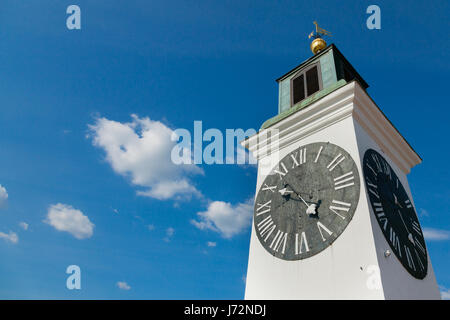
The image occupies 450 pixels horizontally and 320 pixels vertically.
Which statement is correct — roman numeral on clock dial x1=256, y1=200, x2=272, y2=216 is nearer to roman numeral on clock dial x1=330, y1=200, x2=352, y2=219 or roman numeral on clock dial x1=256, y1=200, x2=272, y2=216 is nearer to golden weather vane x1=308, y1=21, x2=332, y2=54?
roman numeral on clock dial x1=330, y1=200, x2=352, y2=219

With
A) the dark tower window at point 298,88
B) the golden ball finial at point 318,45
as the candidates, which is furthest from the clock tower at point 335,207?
the golden ball finial at point 318,45

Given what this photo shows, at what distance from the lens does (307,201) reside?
6281mm

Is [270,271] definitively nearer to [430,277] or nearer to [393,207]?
[393,207]

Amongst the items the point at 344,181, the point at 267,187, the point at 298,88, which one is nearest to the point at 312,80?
the point at 298,88

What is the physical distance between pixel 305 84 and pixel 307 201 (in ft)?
13.5

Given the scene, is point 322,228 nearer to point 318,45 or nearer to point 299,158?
point 299,158

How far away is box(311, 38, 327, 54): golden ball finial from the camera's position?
1048 centimetres

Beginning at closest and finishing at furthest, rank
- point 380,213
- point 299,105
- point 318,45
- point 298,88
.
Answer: point 380,213 < point 299,105 < point 298,88 < point 318,45

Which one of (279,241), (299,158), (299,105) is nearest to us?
(279,241)
